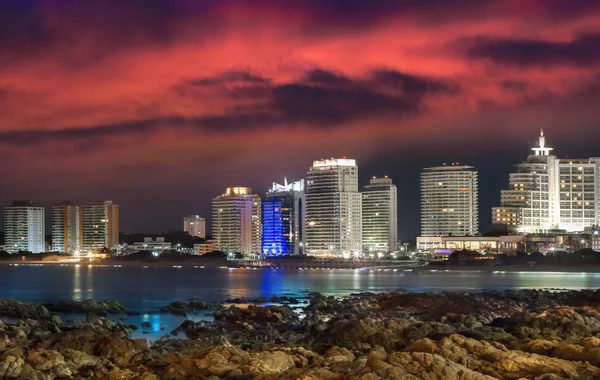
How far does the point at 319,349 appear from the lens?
32.6 meters

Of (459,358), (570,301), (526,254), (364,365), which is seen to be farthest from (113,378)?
(526,254)

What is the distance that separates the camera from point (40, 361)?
2897cm

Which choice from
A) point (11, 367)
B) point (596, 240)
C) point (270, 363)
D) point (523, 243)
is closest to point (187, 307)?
point (11, 367)

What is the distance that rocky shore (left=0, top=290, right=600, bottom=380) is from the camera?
81.3 feet

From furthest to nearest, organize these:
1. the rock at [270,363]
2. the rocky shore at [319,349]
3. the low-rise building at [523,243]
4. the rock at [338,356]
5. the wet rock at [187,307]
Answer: the low-rise building at [523,243], the wet rock at [187,307], the rock at [338,356], the rock at [270,363], the rocky shore at [319,349]

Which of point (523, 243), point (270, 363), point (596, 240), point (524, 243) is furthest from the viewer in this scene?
point (523, 243)

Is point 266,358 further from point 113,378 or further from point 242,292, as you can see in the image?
point 242,292

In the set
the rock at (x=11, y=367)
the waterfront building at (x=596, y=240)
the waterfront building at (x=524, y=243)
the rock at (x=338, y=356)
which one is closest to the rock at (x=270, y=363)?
the rock at (x=338, y=356)

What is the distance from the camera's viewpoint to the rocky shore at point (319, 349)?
81.3ft

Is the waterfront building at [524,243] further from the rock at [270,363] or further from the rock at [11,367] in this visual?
the rock at [11,367]

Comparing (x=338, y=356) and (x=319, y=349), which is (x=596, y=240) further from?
(x=338, y=356)

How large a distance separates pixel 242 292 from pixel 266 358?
60651 mm

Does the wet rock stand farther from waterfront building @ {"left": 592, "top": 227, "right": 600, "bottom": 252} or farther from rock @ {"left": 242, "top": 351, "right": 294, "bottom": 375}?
waterfront building @ {"left": 592, "top": 227, "right": 600, "bottom": 252}

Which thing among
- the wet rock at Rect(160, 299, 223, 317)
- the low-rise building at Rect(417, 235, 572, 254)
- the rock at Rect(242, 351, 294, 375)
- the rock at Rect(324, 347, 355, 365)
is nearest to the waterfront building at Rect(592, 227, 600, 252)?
the low-rise building at Rect(417, 235, 572, 254)
